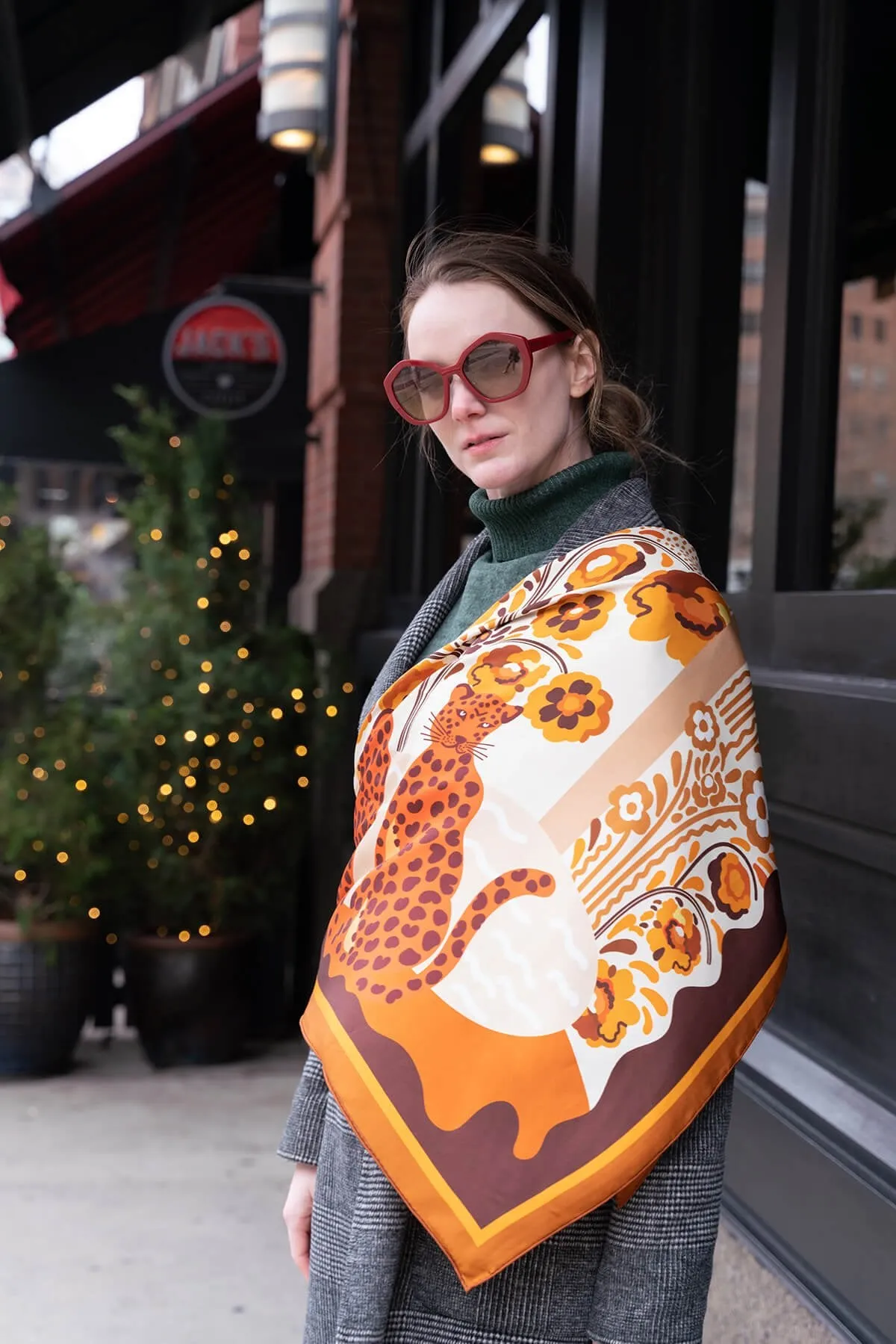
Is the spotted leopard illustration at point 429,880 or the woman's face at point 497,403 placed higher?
the woman's face at point 497,403

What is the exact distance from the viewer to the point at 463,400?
4.83 feet

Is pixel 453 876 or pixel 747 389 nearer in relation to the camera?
pixel 453 876

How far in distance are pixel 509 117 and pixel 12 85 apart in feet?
7.55

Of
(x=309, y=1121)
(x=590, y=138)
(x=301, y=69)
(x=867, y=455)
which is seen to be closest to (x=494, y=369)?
(x=309, y=1121)

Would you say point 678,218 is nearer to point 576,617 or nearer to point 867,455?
point 867,455

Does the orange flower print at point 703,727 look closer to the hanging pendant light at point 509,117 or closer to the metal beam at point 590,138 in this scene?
the metal beam at point 590,138

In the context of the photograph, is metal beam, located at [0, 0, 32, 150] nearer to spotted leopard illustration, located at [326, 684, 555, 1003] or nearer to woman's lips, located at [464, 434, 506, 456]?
woman's lips, located at [464, 434, 506, 456]

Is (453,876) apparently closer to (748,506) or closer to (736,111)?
(748,506)

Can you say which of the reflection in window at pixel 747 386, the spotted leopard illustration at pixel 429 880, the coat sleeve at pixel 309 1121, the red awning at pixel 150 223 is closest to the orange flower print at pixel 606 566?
the spotted leopard illustration at pixel 429 880

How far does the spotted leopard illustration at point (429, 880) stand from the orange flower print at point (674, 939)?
0.33ft

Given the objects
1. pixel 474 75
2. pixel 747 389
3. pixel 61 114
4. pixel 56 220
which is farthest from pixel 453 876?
pixel 56 220

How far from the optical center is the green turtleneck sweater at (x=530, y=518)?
1.52m

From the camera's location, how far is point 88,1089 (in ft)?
15.5

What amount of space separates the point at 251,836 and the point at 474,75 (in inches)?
118
